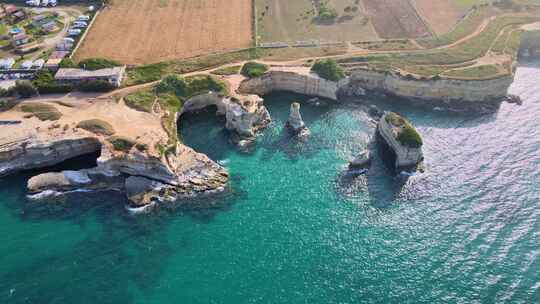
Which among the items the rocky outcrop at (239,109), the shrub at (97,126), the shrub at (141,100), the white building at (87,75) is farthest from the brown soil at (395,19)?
the shrub at (97,126)

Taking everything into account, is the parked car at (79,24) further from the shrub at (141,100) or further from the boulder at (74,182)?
the boulder at (74,182)

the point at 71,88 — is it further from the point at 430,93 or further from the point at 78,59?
the point at 430,93

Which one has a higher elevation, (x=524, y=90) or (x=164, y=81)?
(x=164, y=81)

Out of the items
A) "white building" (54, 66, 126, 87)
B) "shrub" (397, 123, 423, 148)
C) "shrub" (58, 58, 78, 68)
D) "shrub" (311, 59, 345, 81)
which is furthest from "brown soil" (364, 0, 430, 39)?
"shrub" (58, 58, 78, 68)

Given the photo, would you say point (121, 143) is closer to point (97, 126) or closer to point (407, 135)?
point (97, 126)

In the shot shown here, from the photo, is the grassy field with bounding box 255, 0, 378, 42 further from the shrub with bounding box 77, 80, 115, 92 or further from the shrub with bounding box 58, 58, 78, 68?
the shrub with bounding box 58, 58, 78, 68

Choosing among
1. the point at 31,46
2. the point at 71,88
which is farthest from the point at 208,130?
the point at 31,46
